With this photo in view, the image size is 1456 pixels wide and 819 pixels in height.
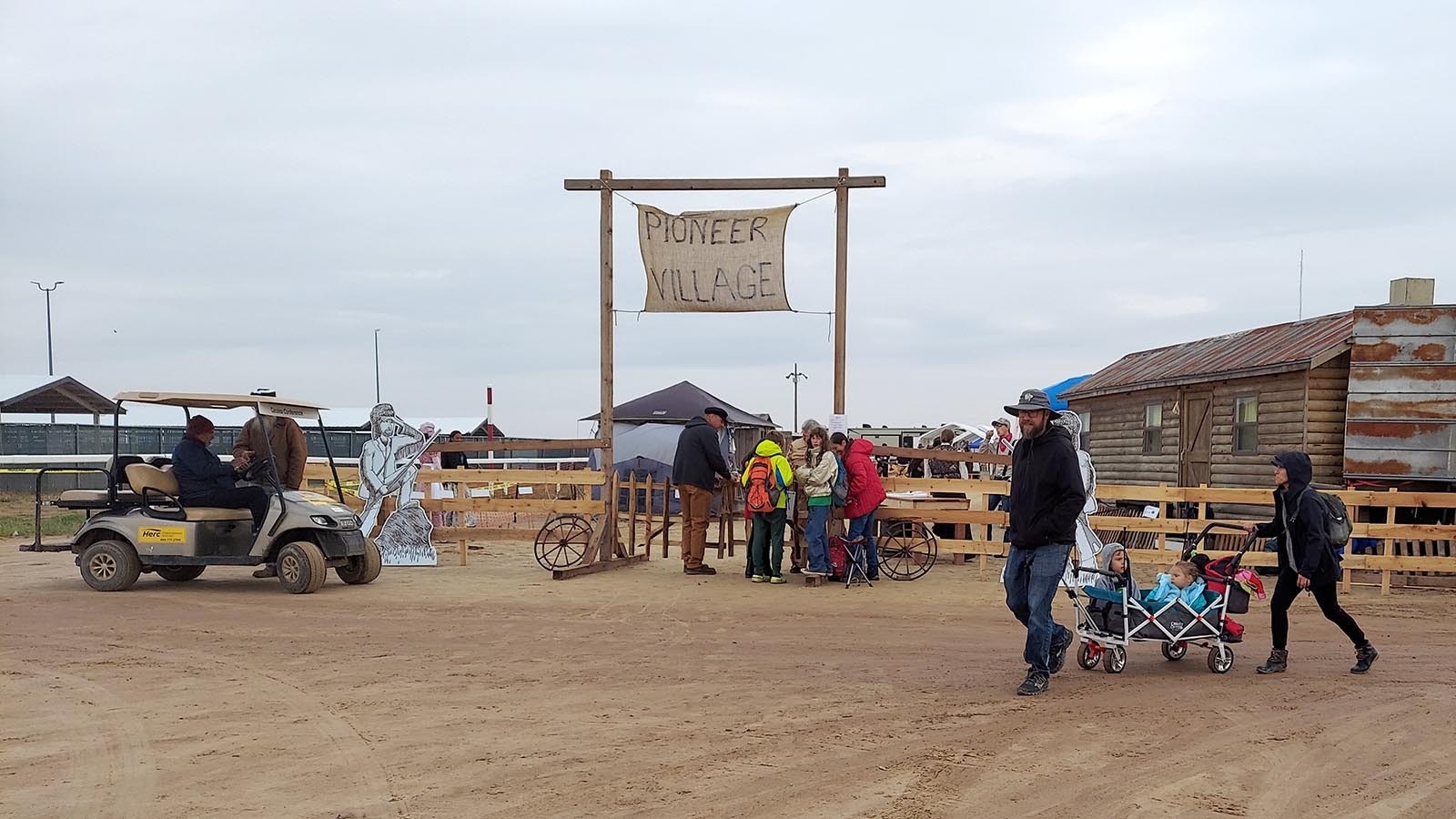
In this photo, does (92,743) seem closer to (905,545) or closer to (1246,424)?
(905,545)

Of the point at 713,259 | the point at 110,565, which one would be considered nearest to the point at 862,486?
the point at 713,259

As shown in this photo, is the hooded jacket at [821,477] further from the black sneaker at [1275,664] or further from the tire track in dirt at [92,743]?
the tire track in dirt at [92,743]

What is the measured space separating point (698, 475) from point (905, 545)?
2.56 meters

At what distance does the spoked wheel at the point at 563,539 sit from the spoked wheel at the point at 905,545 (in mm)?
3486

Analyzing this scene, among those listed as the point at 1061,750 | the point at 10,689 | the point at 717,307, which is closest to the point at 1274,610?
the point at 1061,750

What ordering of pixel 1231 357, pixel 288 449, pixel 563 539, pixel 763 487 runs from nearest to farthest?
pixel 763 487 → pixel 288 449 → pixel 563 539 → pixel 1231 357

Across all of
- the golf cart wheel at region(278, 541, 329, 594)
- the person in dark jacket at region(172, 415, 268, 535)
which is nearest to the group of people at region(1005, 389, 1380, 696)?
the golf cart wheel at region(278, 541, 329, 594)

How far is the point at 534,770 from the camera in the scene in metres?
5.54

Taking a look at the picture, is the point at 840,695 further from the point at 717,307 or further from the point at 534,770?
the point at 717,307

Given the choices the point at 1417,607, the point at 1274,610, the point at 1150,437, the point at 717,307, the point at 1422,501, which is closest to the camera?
the point at 1274,610

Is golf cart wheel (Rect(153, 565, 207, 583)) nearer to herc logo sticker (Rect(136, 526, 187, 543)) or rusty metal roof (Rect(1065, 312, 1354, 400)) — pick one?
herc logo sticker (Rect(136, 526, 187, 543))

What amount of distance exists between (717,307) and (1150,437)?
11049 mm

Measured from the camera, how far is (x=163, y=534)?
1205cm

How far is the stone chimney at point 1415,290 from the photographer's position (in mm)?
16797
